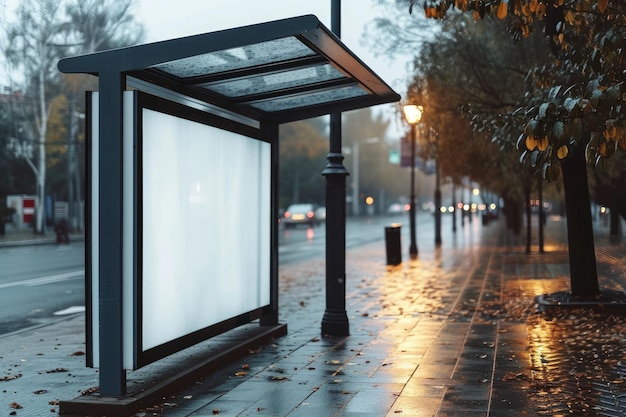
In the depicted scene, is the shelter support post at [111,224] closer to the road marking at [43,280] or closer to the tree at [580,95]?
the tree at [580,95]

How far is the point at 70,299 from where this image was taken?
16250 millimetres

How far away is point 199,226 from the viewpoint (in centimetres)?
830

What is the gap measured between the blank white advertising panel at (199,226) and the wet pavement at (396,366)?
2.11 ft

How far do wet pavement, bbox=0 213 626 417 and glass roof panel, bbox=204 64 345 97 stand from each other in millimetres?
A: 2732

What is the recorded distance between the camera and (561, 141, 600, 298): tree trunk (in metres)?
13.3

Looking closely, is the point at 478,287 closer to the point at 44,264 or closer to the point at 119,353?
the point at 119,353

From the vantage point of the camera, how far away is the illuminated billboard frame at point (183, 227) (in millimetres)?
6957

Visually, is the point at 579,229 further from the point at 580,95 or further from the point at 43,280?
the point at 43,280

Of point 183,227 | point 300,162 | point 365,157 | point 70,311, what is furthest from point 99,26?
point 365,157

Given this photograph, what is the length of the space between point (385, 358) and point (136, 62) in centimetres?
411

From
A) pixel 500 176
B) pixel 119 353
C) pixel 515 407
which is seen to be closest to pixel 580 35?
pixel 515 407

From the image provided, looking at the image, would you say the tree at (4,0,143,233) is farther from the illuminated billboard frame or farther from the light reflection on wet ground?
the illuminated billboard frame

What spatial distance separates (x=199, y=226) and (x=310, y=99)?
255 centimetres

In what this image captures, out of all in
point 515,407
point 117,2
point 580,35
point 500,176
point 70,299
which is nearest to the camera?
point 515,407
